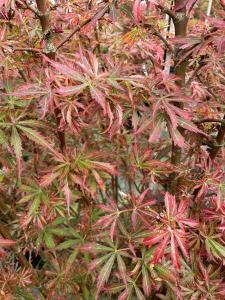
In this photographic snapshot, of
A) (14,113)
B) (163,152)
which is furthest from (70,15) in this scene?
(163,152)

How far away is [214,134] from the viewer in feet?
5.13

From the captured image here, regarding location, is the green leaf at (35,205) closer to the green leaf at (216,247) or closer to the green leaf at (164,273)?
the green leaf at (164,273)

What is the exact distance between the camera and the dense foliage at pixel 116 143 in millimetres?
1195

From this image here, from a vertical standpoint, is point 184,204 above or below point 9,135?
below

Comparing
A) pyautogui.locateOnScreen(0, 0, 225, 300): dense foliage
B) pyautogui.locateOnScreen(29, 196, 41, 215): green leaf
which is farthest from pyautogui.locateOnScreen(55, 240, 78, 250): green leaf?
pyautogui.locateOnScreen(29, 196, 41, 215): green leaf

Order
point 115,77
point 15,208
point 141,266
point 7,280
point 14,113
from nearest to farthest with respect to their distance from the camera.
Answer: point 115,77 → point 14,113 → point 141,266 → point 7,280 → point 15,208

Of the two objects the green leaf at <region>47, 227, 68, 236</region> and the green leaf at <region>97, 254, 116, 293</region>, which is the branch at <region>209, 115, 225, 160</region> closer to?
the green leaf at <region>97, 254, 116, 293</region>

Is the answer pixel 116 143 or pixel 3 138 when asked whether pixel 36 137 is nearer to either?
pixel 3 138

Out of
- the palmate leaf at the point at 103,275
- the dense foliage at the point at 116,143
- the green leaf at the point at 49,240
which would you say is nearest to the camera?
the dense foliage at the point at 116,143

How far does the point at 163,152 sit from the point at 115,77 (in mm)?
553

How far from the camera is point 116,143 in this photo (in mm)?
1812

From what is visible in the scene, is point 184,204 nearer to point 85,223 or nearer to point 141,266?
point 141,266

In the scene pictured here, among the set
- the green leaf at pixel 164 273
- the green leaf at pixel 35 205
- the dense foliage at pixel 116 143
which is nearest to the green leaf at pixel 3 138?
the dense foliage at pixel 116 143

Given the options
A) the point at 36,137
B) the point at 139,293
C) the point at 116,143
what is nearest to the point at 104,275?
the point at 139,293
